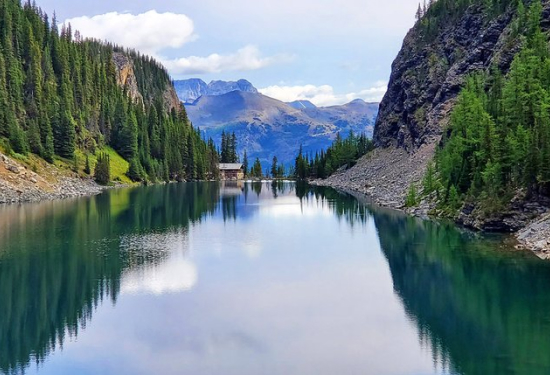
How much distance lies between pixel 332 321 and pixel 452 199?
182 ft

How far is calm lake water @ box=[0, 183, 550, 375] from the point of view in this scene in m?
32.2

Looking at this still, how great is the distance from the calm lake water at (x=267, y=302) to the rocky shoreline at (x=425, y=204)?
2867 mm

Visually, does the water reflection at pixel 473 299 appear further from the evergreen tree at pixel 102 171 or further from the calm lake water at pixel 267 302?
the evergreen tree at pixel 102 171

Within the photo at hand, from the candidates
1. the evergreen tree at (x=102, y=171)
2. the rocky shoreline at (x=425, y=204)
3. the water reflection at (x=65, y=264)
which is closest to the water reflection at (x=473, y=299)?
the rocky shoreline at (x=425, y=204)

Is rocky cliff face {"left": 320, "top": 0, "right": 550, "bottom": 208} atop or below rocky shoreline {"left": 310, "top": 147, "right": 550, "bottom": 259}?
atop

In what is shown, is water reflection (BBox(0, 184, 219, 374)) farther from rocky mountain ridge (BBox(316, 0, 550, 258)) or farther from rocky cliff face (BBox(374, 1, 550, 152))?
rocky cliff face (BBox(374, 1, 550, 152))

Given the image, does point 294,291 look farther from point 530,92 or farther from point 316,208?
point 316,208

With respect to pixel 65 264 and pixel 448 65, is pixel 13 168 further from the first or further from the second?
pixel 448 65

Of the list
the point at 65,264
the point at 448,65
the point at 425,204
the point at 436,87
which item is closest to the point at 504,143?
the point at 425,204

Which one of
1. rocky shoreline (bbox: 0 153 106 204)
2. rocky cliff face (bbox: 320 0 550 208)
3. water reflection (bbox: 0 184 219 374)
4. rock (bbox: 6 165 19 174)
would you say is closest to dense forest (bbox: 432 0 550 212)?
rocky cliff face (bbox: 320 0 550 208)

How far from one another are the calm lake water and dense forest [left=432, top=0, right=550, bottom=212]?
8227mm

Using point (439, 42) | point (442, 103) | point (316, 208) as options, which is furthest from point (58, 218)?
point (439, 42)

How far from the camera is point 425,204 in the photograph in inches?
3964

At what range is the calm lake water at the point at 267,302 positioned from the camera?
32188mm
